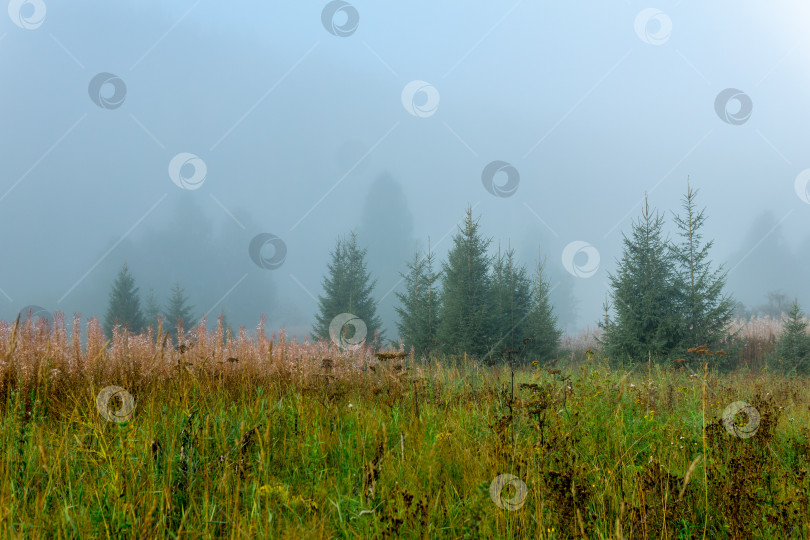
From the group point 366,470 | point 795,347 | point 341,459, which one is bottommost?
point 341,459

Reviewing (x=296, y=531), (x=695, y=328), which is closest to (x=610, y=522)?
(x=296, y=531)

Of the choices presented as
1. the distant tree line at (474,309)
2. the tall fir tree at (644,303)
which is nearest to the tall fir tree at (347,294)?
the distant tree line at (474,309)

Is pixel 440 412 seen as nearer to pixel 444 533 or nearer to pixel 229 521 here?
pixel 444 533

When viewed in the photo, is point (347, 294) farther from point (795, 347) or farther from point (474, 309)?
point (795, 347)

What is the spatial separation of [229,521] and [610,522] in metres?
2.29

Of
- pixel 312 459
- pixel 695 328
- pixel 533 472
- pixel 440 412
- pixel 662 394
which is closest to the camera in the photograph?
pixel 533 472

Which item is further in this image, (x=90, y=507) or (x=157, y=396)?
(x=157, y=396)

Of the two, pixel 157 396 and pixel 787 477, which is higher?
pixel 157 396

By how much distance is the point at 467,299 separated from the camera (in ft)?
57.3

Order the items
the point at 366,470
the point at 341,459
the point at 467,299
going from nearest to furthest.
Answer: the point at 366,470 → the point at 341,459 → the point at 467,299

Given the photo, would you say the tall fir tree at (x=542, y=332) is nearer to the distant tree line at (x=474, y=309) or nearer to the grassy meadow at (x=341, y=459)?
the distant tree line at (x=474, y=309)

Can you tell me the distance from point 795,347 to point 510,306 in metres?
9.22

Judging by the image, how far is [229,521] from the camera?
256 cm

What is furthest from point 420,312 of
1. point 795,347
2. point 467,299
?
point 795,347
